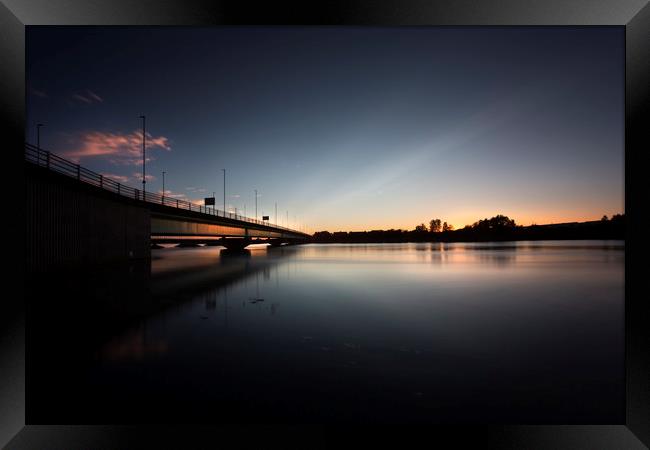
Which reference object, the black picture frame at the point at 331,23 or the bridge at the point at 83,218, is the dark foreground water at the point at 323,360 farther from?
the bridge at the point at 83,218

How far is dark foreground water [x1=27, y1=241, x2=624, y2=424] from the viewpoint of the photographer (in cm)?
511

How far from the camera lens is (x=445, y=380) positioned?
240 inches

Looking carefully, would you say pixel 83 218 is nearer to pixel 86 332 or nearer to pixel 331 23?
pixel 86 332

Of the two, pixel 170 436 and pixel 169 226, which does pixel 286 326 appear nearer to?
pixel 170 436

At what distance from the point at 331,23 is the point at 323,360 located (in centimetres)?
706

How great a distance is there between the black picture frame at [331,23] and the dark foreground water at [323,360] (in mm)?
528

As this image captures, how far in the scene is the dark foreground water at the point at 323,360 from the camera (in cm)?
511

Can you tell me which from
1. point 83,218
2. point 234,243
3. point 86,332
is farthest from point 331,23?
point 234,243

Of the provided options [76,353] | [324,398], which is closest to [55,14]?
[76,353]

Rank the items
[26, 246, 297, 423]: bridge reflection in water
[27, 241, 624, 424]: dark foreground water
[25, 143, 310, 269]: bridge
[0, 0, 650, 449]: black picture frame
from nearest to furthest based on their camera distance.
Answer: [0, 0, 650, 449]: black picture frame → [27, 241, 624, 424]: dark foreground water → [26, 246, 297, 423]: bridge reflection in water → [25, 143, 310, 269]: bridge

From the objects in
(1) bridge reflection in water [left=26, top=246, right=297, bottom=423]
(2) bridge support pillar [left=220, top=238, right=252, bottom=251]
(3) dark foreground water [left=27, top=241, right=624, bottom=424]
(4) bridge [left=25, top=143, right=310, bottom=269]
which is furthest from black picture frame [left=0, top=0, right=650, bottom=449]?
(2) bridge support pillar [left=220, top=238, right=252, bottom=251]

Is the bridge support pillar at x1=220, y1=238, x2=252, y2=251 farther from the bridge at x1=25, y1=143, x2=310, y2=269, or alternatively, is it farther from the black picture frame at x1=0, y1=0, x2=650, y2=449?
the black picture frame at x1=0, y1=0, x2=650, y2=449

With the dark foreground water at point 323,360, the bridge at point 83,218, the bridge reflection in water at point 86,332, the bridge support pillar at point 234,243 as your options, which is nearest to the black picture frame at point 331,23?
the dark foreground water at point 323,360

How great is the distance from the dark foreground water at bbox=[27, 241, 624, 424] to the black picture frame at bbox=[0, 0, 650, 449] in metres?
0.53
